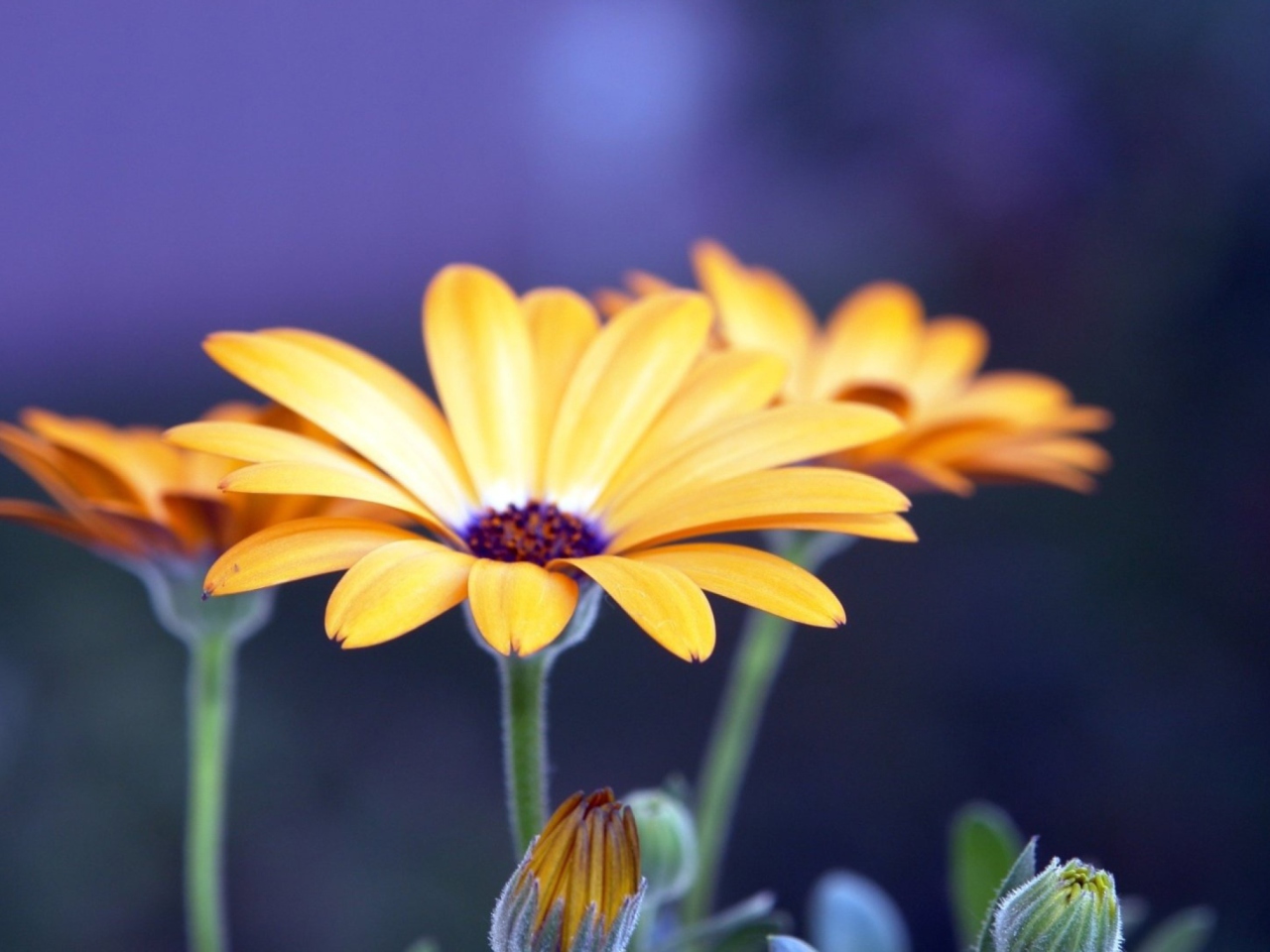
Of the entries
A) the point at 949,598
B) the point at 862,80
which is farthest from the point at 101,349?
the point at 949,598

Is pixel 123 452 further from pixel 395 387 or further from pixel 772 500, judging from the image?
pixel 772 500

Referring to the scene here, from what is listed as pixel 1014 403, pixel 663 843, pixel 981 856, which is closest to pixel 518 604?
pixel 663 843

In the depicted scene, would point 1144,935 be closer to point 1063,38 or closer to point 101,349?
point 1063,38

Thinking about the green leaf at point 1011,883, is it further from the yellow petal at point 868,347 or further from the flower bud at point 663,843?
the yellow petal at point 868,347

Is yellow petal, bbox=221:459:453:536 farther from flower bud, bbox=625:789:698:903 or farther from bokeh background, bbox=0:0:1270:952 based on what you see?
bokeh background, bbox=0:0:1270:952

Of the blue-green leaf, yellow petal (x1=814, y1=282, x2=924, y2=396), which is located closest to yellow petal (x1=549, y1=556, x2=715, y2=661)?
the blue-green leaf

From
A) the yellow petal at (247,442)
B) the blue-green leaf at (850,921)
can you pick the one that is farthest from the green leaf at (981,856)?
the yellow petal at (247,442)
